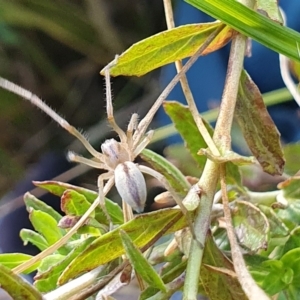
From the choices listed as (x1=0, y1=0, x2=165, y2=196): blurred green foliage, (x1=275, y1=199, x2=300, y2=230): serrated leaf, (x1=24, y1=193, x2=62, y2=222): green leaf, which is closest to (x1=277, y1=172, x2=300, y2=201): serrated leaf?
(x1=275, y1=199, x2=300, y2=230): serrated leaf

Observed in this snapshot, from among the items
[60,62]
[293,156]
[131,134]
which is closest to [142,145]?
[131,134]

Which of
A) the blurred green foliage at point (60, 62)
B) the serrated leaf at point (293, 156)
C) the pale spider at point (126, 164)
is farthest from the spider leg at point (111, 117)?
the blurred green foliage at point (60, 62)

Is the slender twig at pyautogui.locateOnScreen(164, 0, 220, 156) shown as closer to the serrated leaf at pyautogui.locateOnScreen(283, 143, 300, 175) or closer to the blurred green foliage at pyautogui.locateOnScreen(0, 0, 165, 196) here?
the serrated leaf at pyautogui.locateOnScreen(283, 143, 300, 175)

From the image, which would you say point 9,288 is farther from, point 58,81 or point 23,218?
point 58,81

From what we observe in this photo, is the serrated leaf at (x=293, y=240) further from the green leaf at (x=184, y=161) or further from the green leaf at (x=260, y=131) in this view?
the green leaf at (x=184, y=161)

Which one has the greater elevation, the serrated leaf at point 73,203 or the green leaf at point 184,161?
the serrated leaf at point 73,203

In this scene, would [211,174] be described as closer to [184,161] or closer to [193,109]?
[193,109]

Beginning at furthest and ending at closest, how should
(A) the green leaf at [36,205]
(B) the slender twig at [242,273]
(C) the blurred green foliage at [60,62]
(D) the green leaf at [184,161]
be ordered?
(C) the blurred green foliage at [60,62] < (D) the green leaf at [184,161] < (A) the green leaf at [36,205] < (B) the slender twig at [242,273]

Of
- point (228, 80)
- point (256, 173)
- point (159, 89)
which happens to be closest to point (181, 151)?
point (256, 173)
